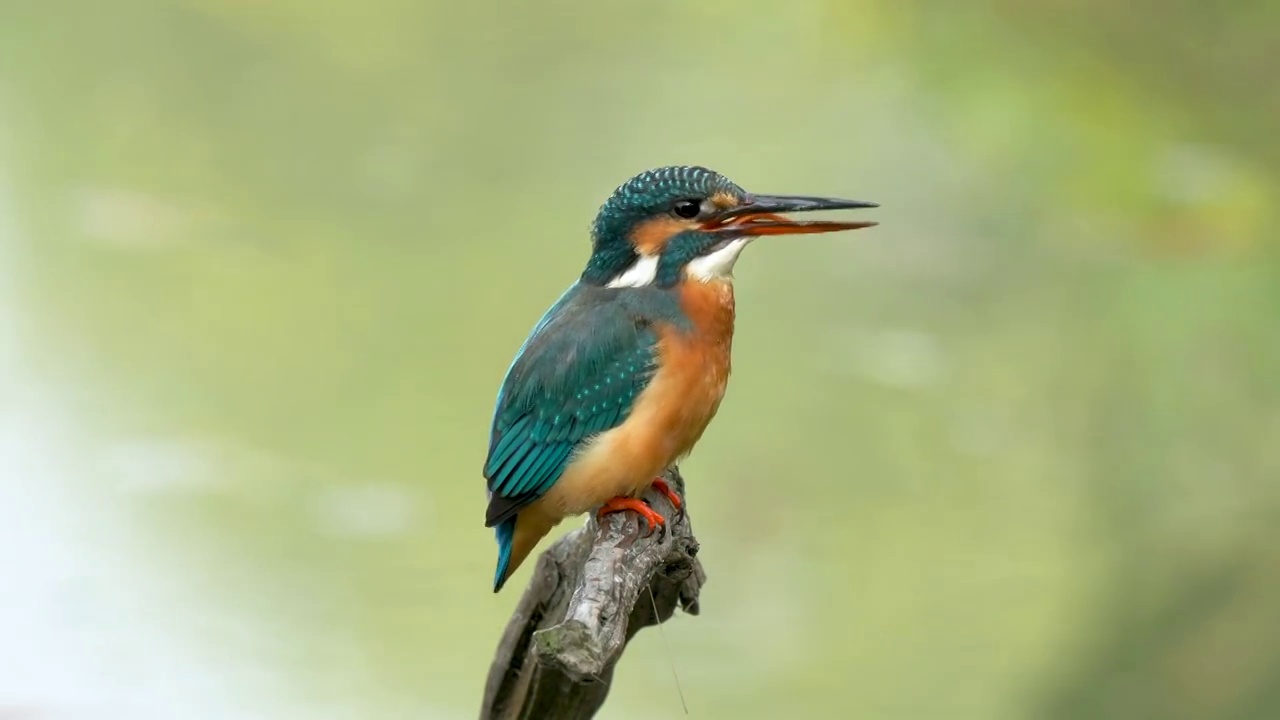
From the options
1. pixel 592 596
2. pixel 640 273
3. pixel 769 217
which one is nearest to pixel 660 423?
pixel 640 273

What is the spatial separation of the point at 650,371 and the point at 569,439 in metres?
0.16

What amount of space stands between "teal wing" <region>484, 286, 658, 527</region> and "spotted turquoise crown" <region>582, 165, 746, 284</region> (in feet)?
0.20

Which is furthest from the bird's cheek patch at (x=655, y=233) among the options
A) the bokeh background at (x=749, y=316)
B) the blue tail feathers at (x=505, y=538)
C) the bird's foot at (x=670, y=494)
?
the bokeh background at (x=749, y=316)

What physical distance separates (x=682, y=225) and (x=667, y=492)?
436mm

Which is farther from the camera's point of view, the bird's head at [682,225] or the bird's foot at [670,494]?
the bird's foot at [670,494]

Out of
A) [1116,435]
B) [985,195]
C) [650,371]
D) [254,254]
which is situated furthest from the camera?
[985,195]

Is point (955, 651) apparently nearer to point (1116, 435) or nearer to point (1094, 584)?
point (1094, 584)

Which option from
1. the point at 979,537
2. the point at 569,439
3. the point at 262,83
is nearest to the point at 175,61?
the point at 262,83

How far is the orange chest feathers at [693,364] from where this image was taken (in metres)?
2.36

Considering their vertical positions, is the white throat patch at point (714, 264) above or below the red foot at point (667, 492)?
above

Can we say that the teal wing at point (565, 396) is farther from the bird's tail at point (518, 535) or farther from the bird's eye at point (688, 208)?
the bird's eye at point (688, 208)

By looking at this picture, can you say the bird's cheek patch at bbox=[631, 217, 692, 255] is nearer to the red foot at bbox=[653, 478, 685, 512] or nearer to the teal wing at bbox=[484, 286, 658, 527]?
the teal wing at bbox=[484, 286, 658, 527]

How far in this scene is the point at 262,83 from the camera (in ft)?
16.9

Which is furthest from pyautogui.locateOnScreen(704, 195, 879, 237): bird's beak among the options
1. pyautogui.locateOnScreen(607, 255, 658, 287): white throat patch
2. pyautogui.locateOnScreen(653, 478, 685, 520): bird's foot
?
pyautogui.locateOnScreen(653, 478, 685, 520): bird's foot
